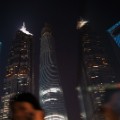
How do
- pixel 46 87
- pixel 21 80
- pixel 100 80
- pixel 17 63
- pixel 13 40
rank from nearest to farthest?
pixel 100 80 < pixel 21 80 < pixel 17 63 < pixel 46 87 < pixel 13 40

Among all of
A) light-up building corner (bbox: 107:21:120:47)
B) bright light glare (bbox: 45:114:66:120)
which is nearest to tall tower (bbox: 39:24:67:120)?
bright light glare (bbox: 45:114:66:120)

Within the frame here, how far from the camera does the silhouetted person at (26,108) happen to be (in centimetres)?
146

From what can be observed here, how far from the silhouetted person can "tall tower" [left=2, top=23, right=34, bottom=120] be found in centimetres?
6602

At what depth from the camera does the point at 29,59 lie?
7938cm

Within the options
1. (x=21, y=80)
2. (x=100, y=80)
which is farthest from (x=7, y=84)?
(x=100, y=80)

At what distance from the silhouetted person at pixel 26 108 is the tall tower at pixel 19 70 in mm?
66018

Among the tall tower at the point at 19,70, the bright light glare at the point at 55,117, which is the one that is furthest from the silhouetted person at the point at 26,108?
the bright light glare at the point at 55,117

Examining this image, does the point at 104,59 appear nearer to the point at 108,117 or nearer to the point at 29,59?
the point at 29,59

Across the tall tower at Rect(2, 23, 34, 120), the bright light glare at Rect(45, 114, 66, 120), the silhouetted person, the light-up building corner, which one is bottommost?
the silhouetted person

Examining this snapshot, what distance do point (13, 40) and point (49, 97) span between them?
77.2 ft

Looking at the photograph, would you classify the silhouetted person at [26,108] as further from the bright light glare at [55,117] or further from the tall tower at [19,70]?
the bright light glare at [55,117]

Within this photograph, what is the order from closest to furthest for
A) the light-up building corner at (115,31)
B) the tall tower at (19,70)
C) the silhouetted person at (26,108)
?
the silhouetted person at (26,108)
the light-up building corner at (115,31)
the tall tower at (19,70)

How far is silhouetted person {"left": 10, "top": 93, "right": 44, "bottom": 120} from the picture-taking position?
1459 millimetres

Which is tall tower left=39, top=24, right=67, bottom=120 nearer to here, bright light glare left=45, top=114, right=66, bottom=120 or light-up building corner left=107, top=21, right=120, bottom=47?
bright light glare left=45, top=114, right=66, bottom=120
